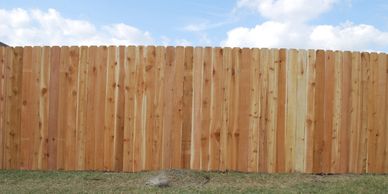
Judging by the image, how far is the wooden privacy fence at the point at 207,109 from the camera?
316 inches

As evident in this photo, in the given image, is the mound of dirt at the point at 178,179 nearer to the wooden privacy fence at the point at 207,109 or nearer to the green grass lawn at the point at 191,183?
the green grass lawn at the point at 191,183

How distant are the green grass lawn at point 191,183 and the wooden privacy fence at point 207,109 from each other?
270 mm

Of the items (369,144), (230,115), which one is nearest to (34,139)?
(230,115)

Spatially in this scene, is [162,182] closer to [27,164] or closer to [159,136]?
[159,136]

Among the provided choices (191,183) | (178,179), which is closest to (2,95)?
(178,179)

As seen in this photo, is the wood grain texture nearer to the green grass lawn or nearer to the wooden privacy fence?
the wooden privacy fence

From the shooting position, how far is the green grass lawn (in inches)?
277

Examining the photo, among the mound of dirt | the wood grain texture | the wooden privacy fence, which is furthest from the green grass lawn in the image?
the wood grain texture

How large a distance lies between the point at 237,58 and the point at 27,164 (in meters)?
3.76

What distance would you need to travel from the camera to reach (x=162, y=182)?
7.26 m

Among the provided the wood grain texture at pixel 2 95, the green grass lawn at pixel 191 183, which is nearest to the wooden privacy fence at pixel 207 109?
the green grass lawn at pixel 191 183

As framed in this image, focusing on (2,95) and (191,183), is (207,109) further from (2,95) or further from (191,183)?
(2,95)

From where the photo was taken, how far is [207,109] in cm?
802

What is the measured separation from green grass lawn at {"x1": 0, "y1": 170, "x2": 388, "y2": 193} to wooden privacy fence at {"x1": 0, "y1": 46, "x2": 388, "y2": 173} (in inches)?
10.6
